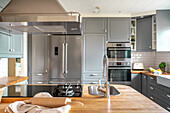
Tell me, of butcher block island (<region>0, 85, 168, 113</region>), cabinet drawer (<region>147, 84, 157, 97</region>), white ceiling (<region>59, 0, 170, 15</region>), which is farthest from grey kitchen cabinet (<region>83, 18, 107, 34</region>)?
butcher block island (<region>0, 85, 168, 113</region>)

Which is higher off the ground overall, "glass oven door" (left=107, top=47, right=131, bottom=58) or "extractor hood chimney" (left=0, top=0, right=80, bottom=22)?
"extractor hood chimney" (left=0, top=0, right=80, bottom=22)

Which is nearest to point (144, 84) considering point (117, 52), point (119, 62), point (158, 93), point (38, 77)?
point (158, 93)

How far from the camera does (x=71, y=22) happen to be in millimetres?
1775

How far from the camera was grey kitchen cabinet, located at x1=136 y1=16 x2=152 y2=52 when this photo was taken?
403 cm

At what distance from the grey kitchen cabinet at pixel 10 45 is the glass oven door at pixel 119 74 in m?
2.37

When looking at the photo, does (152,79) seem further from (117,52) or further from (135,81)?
(117,52)

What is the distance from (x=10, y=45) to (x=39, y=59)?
3.60 ft

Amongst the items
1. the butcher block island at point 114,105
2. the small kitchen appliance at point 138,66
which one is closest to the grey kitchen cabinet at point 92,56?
the small kitchen appliance at point 138,66

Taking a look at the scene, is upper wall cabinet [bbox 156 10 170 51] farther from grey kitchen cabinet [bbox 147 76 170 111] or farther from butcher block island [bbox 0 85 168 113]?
butcher block island [bbox 0 85 168 113]

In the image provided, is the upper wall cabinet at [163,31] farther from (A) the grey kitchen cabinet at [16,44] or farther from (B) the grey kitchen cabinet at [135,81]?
(A) the grey kitchen cabinet at [16,44]

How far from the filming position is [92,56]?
4.09 m

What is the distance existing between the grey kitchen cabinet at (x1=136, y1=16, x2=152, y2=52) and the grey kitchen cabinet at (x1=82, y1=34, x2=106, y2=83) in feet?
3.32

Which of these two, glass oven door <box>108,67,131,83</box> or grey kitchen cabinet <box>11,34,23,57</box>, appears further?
glass oven door <box>108,67,131,83</box>

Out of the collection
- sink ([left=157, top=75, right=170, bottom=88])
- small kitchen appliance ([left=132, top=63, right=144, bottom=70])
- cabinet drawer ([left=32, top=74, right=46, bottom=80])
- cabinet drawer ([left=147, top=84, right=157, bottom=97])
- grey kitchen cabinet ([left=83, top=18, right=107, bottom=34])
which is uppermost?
grey kitchen cabinet ([left=83, top=18, right=107, bottom=34])
